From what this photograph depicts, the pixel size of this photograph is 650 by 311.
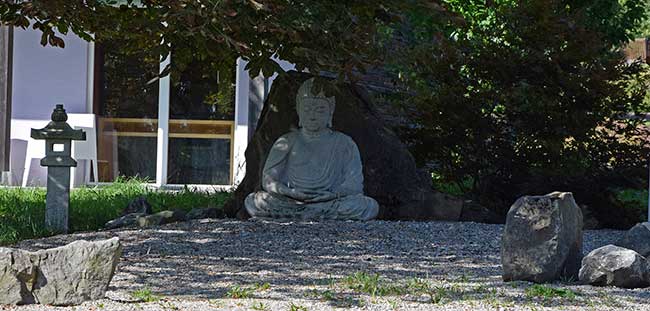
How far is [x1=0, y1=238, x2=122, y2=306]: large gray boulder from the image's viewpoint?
5.82m

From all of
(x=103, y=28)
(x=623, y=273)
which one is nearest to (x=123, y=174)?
(x=103, y=28)

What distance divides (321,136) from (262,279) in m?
4.01

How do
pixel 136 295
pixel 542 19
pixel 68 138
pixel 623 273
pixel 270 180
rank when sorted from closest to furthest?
pixel 136 295 < pixel 623 273 < pixel 68 138 < pixel 270 180 < pixel 542 19

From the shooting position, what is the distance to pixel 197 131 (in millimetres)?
15320

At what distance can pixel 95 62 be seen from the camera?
15.4 meters

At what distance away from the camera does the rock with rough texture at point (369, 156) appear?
11.2 m

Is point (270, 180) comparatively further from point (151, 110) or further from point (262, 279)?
point (151, 110)

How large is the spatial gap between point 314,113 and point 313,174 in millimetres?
593

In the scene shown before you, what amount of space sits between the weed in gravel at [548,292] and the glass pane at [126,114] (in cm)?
946

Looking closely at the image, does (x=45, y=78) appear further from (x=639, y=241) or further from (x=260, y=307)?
(x=260, y=307)

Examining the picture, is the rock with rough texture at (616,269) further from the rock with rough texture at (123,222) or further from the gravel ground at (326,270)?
the rock with rough texture at (123,222)

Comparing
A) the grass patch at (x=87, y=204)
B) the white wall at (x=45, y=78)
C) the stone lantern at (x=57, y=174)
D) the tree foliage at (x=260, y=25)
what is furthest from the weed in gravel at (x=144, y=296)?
the white wall at (x=45, y=78)

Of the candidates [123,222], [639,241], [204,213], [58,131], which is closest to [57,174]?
[58,131]

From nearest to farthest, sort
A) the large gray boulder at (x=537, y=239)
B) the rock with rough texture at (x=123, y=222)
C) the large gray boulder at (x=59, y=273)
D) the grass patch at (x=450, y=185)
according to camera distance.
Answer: the large gray boulder at (x=59, y=273)
the large gray boulder at (x=537, y=239)
the rock with rough texture at (x=123, y=222)
the grass patch at (x=450, y=185)
